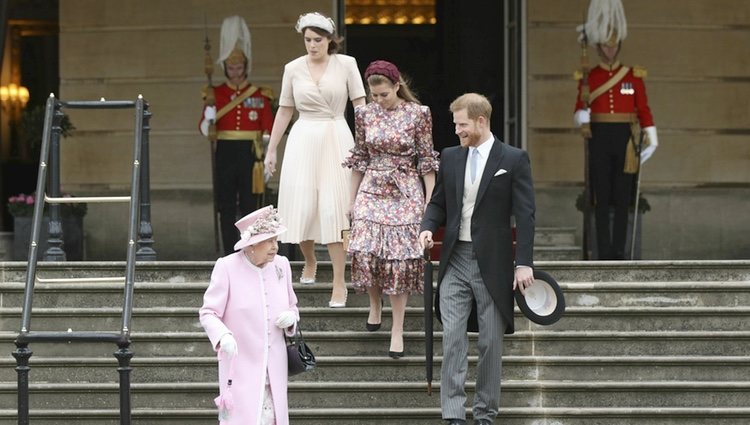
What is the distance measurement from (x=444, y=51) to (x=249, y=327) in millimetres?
8972

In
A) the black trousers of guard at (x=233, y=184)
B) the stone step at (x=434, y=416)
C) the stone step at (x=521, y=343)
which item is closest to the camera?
the stone step at (x=434, y=416)

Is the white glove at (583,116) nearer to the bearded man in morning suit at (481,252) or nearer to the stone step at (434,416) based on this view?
the stone step at (434,416)

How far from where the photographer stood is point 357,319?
34.3ft

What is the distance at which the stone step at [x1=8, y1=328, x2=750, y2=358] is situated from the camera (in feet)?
33.6

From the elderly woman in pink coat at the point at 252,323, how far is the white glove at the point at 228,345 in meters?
0.11

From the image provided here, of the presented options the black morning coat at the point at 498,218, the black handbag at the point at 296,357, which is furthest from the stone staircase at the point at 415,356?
the black handbag at the point at 296,357

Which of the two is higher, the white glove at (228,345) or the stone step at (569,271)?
the stone step at (569,271)

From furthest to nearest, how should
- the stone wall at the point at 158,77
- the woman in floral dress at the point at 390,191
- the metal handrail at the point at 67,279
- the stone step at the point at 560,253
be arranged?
the stone wall at the point at 158,77, the stone step at the point at 560,253, the woman in floral dress at the point at 390,191, the metal handrail at the point at 67,279

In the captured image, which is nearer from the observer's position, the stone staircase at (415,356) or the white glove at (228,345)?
the white glove at (228,345)

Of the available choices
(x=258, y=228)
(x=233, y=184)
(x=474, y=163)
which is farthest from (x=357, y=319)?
(x=233, y=184)

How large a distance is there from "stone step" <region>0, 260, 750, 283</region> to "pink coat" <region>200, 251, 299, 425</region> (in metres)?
2.86

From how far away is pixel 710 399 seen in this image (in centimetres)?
999

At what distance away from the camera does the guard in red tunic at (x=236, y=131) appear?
13289mm

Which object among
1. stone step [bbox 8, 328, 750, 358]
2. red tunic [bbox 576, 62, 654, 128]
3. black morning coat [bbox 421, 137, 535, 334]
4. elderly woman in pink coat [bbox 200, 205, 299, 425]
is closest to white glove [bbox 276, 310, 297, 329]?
elderly woman in pink coat [bbox 200, 205, 299, 425]
